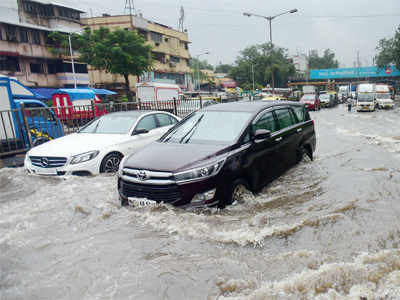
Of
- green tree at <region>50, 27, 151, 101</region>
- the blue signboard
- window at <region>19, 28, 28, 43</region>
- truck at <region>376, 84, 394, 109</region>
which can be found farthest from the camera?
the blue signboard

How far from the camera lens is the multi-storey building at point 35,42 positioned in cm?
3238

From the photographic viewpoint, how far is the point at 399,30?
41.2 m

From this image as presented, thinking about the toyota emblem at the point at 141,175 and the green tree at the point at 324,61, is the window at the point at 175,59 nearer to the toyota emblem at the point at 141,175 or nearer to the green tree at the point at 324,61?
the toyota emblem at the point at 141,175

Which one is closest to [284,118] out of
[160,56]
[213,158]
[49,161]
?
[213,158]

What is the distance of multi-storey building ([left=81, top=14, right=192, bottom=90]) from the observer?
44.9m

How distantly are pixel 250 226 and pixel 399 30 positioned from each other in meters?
47.0

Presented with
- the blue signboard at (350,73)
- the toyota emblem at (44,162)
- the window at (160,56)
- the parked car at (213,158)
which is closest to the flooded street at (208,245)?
the parked car at (213,158)

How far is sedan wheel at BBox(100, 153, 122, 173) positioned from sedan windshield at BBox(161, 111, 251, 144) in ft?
6.12

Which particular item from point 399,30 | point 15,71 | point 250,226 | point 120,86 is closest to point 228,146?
point 250,226

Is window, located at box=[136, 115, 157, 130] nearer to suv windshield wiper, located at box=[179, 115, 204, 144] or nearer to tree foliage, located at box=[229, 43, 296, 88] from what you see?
suv windshield wiper, located at box=[179, 115, 204, 144]

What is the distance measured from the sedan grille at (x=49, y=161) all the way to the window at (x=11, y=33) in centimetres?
3194

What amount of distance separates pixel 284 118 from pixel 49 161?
4.75m

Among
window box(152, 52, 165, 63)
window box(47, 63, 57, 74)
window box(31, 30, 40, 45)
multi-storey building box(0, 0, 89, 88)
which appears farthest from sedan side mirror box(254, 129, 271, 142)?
window box(152, 52, 165, 63)

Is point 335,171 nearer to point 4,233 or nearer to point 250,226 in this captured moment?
point 250,226
